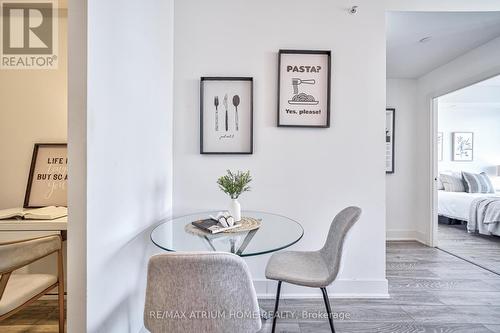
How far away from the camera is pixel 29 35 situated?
6.18 ft

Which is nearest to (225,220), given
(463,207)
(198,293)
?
(198,293)

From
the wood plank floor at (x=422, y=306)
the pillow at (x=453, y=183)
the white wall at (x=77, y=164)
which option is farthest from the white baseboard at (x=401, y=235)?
the white wall at (x=77, y=164)

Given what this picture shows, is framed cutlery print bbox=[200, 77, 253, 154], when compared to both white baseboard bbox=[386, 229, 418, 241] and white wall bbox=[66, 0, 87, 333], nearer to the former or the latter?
white wall bbox=[66, 0, 87, 333]

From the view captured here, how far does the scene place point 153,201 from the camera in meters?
1.63

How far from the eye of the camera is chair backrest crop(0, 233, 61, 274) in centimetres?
104

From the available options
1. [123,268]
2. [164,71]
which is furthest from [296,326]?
[164,71]

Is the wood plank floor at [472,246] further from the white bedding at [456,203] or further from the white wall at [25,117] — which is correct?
the white wall at [25,117]

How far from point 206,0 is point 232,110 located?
986 mm

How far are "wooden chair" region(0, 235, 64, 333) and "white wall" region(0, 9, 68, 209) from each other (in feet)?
3.15

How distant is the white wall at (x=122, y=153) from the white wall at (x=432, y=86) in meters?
3.53

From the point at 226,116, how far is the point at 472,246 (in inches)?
153

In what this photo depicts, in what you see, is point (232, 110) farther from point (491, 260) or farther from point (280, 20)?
point (491, 260)

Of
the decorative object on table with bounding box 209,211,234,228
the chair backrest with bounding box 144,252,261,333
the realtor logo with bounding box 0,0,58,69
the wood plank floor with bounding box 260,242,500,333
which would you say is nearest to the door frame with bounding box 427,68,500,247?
the wood plank floor with bounding box 260,242,500,333

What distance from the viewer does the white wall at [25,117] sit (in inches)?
75.8
